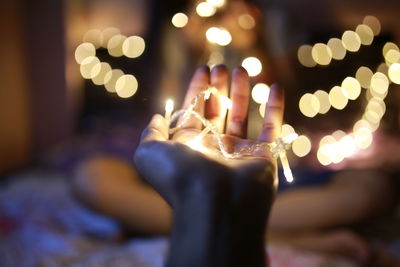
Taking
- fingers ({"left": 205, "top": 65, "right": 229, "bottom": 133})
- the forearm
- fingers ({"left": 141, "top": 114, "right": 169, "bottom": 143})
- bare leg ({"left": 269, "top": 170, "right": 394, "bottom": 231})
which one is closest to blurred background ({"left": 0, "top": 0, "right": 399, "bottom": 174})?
bare leg ({"left": 269, "top": 170, "right": 394, "bottom": 231})

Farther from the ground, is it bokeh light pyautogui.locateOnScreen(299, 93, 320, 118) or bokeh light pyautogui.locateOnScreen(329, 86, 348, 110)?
bokeh light pyautogui.locateOnScreen(329, 86, 348, 110)

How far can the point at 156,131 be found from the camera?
57 cm

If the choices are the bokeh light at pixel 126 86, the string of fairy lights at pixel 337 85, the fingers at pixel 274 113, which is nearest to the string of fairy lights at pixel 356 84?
the string of fairy lights at pixel 337 85

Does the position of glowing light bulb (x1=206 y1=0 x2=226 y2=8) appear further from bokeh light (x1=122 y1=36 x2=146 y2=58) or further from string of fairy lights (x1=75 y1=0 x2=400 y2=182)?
bokeh light (x1=122 y1=36 x2=146 y2=58)

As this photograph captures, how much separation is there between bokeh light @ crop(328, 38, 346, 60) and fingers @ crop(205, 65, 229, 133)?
226 centimetres

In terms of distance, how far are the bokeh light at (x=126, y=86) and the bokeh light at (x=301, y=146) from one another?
138 cm

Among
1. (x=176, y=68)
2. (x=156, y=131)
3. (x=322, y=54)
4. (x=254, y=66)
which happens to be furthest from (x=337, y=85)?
(x=156, y=131)

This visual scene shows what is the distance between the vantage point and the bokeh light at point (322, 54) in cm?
275

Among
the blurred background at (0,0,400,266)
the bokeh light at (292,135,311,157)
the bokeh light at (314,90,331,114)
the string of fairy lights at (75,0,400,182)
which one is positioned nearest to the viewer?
the blurred background at (0,0,400,266)

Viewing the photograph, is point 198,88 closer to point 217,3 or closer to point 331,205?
point 331,205

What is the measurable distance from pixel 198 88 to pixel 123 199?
0.53 metres

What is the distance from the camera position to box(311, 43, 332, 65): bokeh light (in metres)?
2.75

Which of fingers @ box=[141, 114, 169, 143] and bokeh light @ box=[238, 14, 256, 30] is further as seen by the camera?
bokeh light @ box=[238, 14, 256, 30]

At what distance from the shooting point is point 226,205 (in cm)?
48
